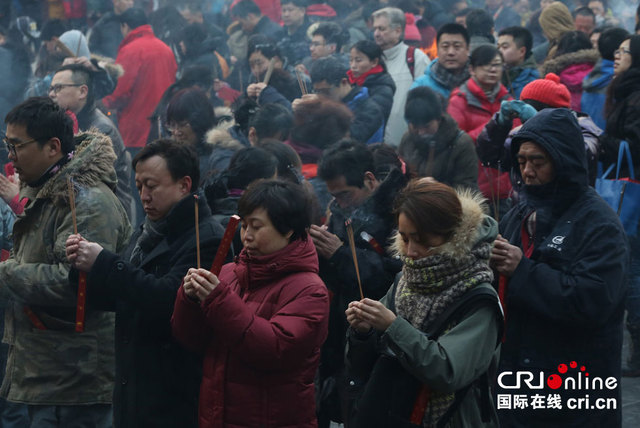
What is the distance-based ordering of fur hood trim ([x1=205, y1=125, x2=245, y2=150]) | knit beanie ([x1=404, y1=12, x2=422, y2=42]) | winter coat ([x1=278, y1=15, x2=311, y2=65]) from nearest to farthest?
fur hood trim ([x1=205, y1=125, x2=245, y2=150])
winter coat ([x1=278, y1=15, x2=311, y2=65])
knit beanie ([x1=404, y1=12, x2=422, y2=42])

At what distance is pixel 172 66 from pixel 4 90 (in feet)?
6.47

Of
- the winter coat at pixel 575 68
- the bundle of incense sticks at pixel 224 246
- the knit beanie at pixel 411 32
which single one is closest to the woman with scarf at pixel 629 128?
the winter coat at pixel 575 68

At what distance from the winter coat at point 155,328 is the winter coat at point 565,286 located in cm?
134

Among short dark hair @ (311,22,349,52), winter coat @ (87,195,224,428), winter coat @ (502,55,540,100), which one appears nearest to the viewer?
winter coat @ (87,195,224,428)

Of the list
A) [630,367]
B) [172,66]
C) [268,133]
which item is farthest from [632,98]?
[172,66]

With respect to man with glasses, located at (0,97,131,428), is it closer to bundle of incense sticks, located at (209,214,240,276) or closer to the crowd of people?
the crowd of people

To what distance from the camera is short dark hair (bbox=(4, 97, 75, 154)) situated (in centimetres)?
400

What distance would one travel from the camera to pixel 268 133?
6230 millimetres

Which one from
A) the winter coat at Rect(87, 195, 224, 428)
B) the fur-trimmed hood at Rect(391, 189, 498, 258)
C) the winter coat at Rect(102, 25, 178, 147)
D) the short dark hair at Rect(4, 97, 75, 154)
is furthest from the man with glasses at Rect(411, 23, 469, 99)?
the fur-trimmed hood at Rect(391, 189, 498, 258)

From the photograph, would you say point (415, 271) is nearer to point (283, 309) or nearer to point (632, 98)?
point (283, 309)

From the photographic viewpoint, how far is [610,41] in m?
7.47

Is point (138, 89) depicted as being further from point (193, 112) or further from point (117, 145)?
point (193, 112)

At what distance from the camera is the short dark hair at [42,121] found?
400 cm

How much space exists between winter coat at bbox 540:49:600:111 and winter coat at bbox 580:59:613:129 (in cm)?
28
